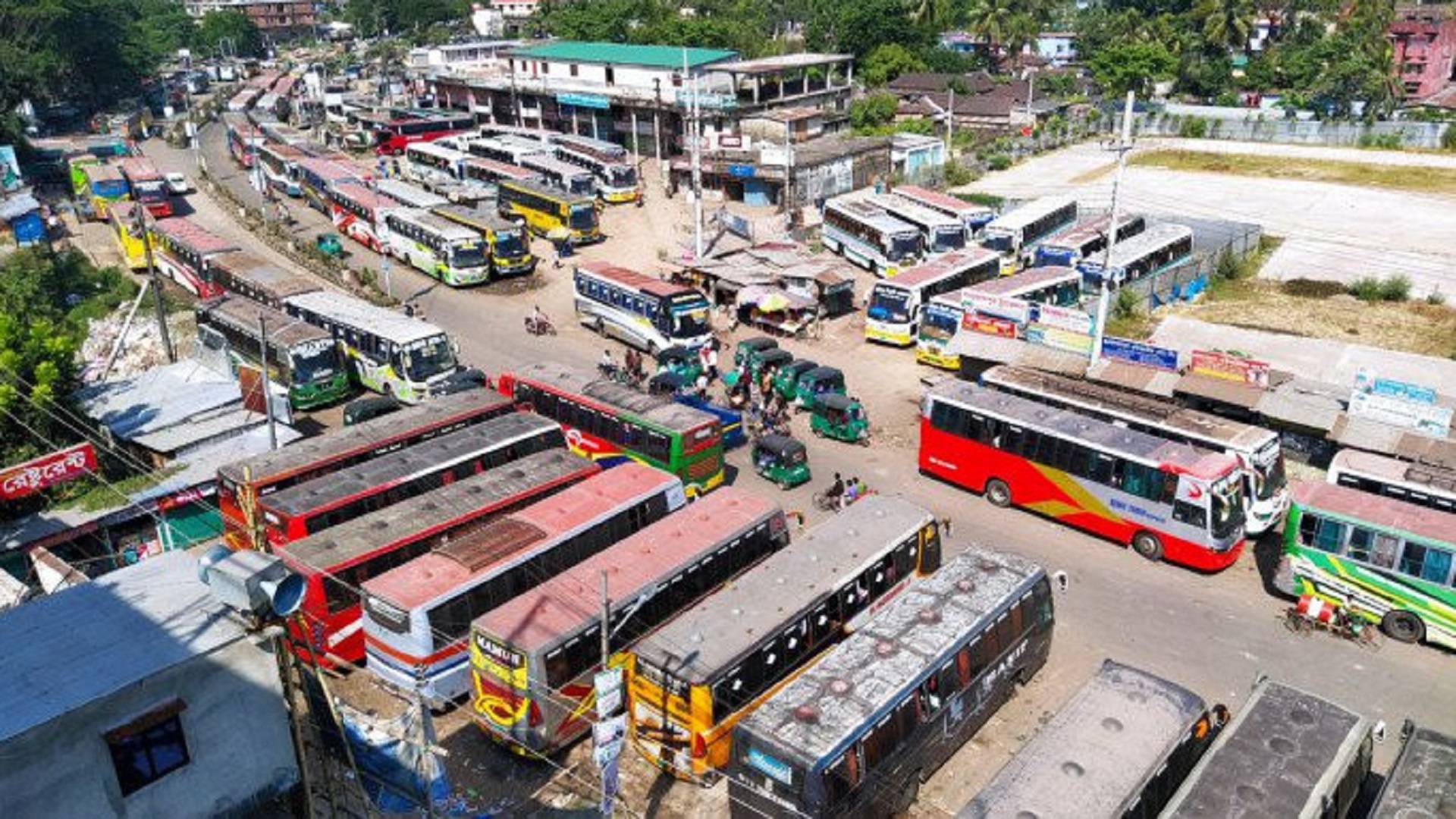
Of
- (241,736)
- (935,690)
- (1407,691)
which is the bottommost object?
(1407,691)

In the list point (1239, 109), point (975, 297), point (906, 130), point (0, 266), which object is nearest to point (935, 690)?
point (975, 297)

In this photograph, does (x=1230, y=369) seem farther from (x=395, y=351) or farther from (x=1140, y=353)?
(x=395, y=351)

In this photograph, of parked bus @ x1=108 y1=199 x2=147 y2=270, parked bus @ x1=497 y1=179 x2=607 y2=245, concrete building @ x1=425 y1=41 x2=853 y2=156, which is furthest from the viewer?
concrete building @ x1=425 y1=41 x2=853 y2=156

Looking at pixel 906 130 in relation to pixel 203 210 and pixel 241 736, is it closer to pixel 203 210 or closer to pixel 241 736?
pixel 203 210

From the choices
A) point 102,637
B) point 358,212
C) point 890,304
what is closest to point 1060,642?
point 102,637

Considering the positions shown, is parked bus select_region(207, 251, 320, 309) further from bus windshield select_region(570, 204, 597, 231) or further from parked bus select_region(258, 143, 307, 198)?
parked bus select_region(258, 143, 307, 198)

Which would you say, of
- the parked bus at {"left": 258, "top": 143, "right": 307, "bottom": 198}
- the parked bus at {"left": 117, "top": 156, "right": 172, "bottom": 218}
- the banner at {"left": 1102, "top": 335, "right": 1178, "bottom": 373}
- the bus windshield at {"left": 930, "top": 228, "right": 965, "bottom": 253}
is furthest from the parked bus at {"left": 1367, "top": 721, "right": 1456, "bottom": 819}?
the parked bus at {"left": 258, "top": 143, "right": 307, "bottom": 198}
